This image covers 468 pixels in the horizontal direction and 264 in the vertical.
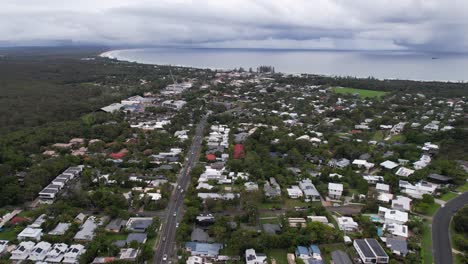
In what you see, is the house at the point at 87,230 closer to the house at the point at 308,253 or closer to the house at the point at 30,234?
the house at the point at 30,234

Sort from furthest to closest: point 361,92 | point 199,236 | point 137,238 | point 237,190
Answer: point 361,92 → point 237,190 → point 199,236 → point 137,238

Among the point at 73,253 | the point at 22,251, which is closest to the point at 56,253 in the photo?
the point at 73,253

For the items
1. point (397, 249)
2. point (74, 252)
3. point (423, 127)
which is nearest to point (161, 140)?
point (74, 252)

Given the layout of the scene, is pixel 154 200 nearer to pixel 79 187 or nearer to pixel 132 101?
pixel 79 187

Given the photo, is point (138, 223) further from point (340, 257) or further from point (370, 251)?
point (370, 251)

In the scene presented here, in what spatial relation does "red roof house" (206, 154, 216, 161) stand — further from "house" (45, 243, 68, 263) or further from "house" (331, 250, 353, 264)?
"house" (331, 250, 353, 264)

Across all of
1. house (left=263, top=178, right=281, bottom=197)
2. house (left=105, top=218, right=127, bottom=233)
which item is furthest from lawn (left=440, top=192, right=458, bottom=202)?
house (left=105, top=218, right=127, bottom=233)
